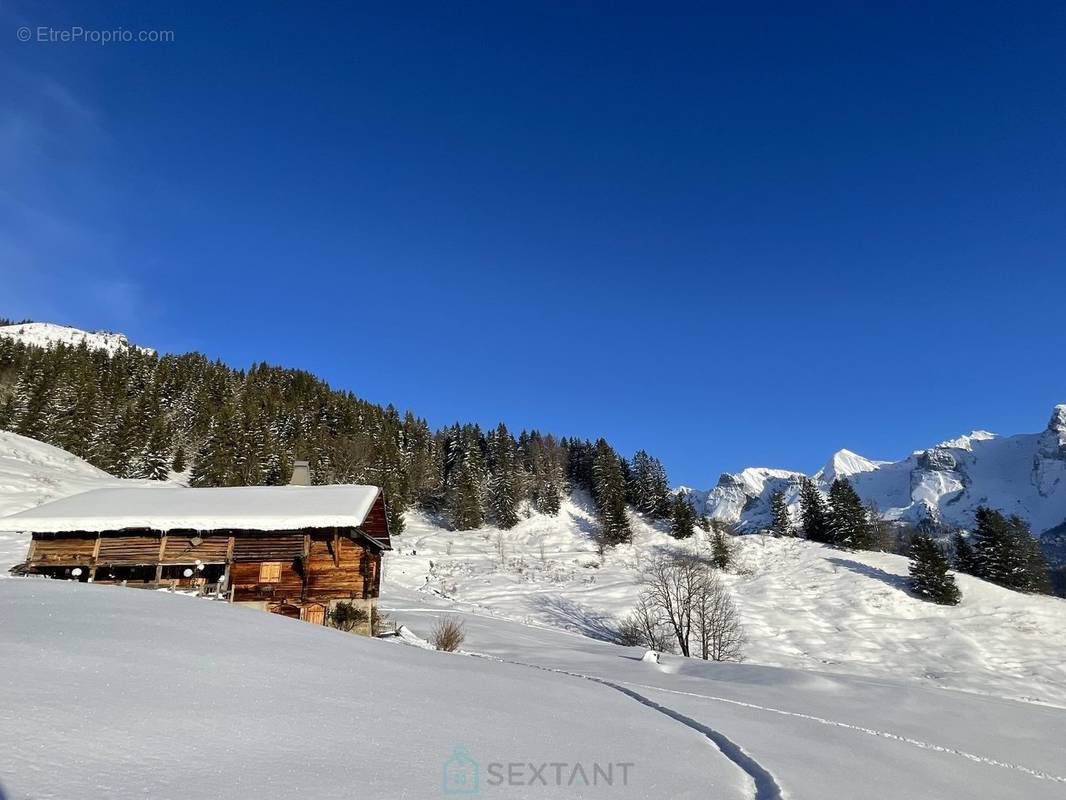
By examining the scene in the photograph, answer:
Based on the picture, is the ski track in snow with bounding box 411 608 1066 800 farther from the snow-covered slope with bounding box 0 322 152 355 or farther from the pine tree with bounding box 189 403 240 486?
the snow-covered slope with bounding box 0 322 152 355

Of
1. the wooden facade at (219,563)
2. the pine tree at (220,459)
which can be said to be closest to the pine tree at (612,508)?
the pine tree at (220,459)

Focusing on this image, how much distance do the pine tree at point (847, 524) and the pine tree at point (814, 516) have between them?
→ 1.00 m

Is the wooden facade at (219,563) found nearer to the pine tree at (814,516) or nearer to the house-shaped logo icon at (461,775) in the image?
the house-shaped logo icon at (461,775)

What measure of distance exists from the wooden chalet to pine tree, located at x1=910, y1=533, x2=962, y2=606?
151 ft

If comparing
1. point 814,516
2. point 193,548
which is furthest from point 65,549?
point 814,516

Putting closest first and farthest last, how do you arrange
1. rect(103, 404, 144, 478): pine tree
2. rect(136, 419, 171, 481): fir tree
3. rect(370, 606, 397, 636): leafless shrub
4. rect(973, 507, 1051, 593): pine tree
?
rect(370, 606, 397, 636): leafless shrub
rect(973, 507, 1051, 593): pine tree
rect(136, 419, 171, 481): fir tree
rect(103, 404, 144, 478): pine tree

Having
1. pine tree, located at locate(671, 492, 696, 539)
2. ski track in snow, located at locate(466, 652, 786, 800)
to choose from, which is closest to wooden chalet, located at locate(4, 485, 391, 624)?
ski track in snow, located at locate(466, 652, 786, 800)

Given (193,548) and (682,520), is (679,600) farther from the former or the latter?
(682,520)

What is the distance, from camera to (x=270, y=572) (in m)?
21.0

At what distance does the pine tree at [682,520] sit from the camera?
70.4 m

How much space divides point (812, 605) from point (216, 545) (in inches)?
1724

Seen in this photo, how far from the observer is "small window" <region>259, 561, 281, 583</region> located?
2089cm

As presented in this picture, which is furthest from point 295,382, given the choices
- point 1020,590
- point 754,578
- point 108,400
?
point 1020,590

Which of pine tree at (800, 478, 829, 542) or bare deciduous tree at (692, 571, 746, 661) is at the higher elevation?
pine tree at (800, 478, 829, 542)
